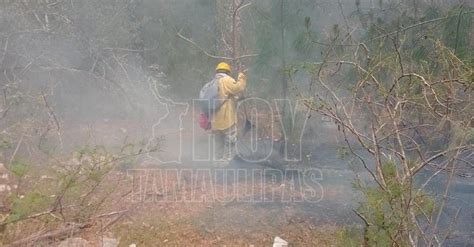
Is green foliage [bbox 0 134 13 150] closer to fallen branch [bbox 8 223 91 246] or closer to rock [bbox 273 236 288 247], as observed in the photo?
fallen branch [bbox 8 223 91 246]

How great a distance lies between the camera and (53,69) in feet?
25.7

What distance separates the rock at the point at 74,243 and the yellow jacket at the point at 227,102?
2216mm

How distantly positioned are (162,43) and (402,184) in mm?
6562

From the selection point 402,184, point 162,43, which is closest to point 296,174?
point 402,184

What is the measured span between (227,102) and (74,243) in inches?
94.9

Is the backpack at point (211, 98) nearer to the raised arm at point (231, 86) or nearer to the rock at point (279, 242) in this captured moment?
the raised arm at point (231, 86)

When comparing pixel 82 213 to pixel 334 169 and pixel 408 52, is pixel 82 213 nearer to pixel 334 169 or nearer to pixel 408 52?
pixel 334 169

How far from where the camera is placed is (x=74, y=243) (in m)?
4.05

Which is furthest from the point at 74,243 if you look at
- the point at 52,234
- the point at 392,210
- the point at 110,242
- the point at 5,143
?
the point at 392,210

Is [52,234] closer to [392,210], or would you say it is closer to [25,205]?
[25,205]

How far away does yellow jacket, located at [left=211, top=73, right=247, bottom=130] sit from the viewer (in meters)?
5.45

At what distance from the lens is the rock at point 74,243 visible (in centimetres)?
400

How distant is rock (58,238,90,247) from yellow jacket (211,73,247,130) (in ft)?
7.27

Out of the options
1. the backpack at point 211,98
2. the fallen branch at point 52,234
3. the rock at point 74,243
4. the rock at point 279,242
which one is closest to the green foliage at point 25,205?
the fallen branch at point 52,234
